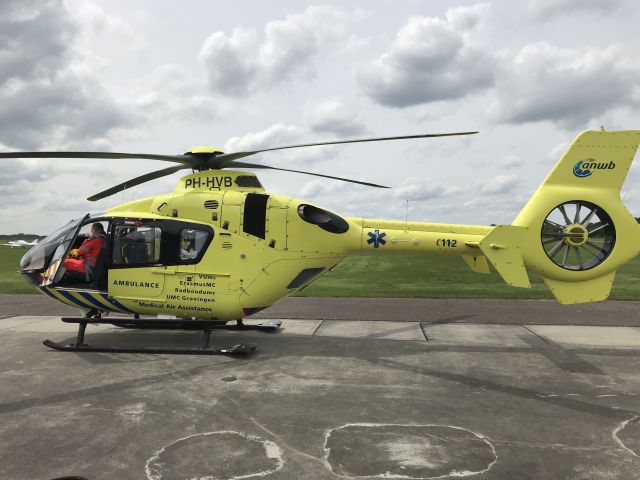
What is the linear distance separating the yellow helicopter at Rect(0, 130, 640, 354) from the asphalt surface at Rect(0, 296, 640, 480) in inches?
47.1

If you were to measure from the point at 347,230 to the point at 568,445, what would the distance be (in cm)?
571

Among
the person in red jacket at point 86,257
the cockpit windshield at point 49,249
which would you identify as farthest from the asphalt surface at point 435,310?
the person in red jacket at point 86,257

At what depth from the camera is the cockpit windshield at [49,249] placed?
9219 millimetres

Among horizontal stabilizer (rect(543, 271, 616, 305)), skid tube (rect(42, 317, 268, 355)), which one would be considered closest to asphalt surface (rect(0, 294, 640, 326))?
horizontal stabilizer (rect(543, 271, 616, 305))

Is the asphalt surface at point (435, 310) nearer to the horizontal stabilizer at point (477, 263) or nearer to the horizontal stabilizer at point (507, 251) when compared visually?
the horizontal stabilizer at point (477, 263)

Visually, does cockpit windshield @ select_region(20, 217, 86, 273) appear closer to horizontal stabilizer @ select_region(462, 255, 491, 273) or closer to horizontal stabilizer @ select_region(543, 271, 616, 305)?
horizontal stabilizer @ select_region(462, 255, 491, 273)

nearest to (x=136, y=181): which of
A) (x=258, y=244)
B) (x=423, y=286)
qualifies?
(x=258, y=244)

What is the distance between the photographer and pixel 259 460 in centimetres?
463

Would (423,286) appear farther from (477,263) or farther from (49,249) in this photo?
(49,249)

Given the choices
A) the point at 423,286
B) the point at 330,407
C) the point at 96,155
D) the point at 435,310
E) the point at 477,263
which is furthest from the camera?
the point at 423,286

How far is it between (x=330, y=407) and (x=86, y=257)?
20.3 ft

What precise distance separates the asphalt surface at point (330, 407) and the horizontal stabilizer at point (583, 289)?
1.05 meters

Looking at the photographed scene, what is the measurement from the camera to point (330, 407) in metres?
6.07

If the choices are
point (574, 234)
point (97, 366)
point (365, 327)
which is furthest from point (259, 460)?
point (574, 234)
